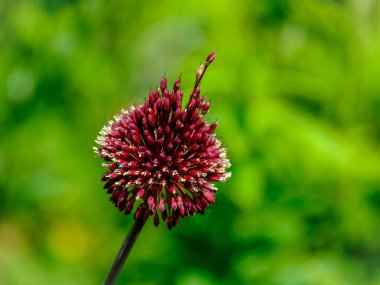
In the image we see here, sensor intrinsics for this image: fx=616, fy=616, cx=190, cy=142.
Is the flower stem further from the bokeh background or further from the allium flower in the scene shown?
the bokeh background

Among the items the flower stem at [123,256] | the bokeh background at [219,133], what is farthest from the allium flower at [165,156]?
the bokeh background at [219,133]

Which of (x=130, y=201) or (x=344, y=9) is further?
(x=344, y=9)

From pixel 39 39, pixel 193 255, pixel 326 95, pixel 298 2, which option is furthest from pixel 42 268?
pixel 298 2

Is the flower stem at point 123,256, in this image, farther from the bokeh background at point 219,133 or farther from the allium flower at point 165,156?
the bokeh background at point 219,133

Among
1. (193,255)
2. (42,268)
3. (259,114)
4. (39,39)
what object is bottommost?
(42,268)

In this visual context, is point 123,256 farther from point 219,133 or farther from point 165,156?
point 219,133

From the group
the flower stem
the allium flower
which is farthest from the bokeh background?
the flower stem

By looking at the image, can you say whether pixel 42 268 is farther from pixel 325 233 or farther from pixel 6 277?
pixel 325 233

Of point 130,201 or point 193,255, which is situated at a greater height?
point 193,255
